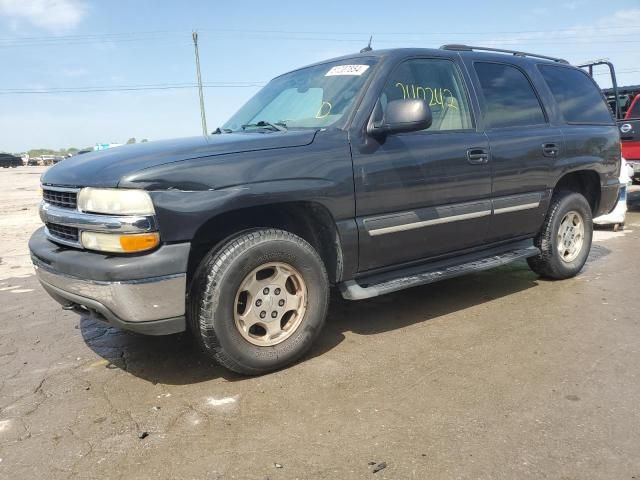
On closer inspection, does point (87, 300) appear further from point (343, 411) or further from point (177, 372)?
point (343, 411)

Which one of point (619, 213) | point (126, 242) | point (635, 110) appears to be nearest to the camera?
point (126, 242)

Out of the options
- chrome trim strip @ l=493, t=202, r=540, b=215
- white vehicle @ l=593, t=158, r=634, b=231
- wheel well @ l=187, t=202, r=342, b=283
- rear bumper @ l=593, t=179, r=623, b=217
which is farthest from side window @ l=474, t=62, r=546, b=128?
white vehicle @ l=593, t=158, r=634, b=231

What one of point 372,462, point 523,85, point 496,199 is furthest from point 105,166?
point 523,85

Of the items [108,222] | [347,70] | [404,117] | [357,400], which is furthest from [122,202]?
[347,70]

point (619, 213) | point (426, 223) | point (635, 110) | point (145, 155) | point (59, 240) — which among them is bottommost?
point (619, 213)

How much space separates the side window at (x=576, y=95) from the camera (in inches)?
187

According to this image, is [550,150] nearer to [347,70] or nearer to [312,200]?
[347,70]

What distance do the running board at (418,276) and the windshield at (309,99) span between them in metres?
1.08

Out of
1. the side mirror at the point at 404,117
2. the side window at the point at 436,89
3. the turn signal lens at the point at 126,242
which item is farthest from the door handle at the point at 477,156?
the turn signal lens at the point at 126,242

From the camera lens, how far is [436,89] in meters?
3.90

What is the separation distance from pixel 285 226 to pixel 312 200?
33cm

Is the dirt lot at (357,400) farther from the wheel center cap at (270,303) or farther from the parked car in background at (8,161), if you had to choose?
the parked car in background at (8,161)

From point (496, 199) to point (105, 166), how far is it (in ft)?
9.29

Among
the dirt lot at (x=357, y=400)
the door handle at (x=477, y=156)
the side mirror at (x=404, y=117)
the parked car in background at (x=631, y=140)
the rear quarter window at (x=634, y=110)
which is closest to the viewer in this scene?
the dirt lot at (x=357, y=400)
